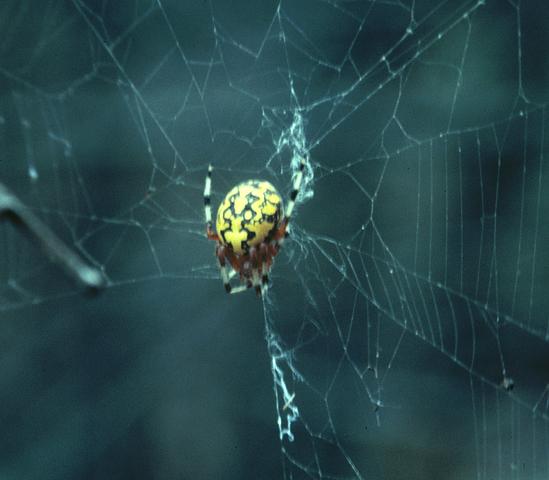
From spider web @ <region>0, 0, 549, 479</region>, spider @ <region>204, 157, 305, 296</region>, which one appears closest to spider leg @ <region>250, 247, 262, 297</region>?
spider @ <region>204, 157, 305, 296</region>

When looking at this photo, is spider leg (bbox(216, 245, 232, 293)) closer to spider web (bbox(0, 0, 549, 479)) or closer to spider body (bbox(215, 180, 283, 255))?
spider body (bbox(215, 180, 283, 255))

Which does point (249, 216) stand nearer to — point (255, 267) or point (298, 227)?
point (255, 267)

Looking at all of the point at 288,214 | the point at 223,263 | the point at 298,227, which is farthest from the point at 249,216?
the point at 298,227

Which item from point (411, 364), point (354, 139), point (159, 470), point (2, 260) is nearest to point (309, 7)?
point (354, 139)

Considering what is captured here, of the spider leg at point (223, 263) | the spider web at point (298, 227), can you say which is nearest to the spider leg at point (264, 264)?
the spider leg at point (223, 263)

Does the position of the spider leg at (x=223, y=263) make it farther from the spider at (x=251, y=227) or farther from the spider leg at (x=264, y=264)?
the spider leg at (x=264, y=264)

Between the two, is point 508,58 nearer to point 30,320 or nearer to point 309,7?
point 309,7
